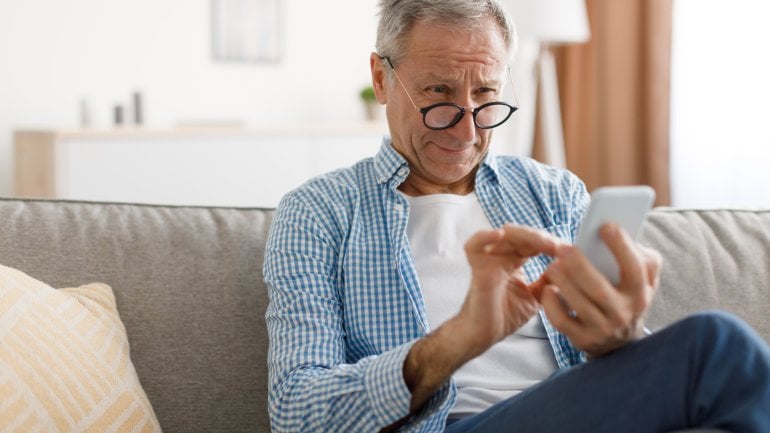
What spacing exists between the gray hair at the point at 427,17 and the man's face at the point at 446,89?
0.04 feet

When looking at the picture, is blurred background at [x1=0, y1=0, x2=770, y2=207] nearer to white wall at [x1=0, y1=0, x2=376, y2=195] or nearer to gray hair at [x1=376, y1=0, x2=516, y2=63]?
white wall at [x1=0, y1=0, x2=376, y2=195]

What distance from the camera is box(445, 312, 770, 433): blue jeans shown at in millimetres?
1125

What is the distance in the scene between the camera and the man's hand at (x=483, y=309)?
47.1 inches

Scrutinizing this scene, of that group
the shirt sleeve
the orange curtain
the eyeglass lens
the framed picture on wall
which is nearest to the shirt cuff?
the shirt sleeve

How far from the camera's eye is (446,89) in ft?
5.68

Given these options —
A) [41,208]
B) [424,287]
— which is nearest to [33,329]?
[41,208]

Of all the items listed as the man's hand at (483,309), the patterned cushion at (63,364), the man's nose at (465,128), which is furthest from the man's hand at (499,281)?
the patterned cushion at (63,364)

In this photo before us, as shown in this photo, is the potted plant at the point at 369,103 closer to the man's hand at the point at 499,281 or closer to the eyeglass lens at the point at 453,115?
the eyeglass lens at the point at 453,115

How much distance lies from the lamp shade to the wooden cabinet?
94 centimetres

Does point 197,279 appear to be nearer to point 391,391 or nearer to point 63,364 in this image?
point 63,364

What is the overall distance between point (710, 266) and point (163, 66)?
11.3 ft

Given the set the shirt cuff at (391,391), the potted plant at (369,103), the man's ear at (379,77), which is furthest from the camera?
the potted plant at (369,103)

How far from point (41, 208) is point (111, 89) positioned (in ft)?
9.64

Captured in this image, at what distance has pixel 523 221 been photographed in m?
1.79
